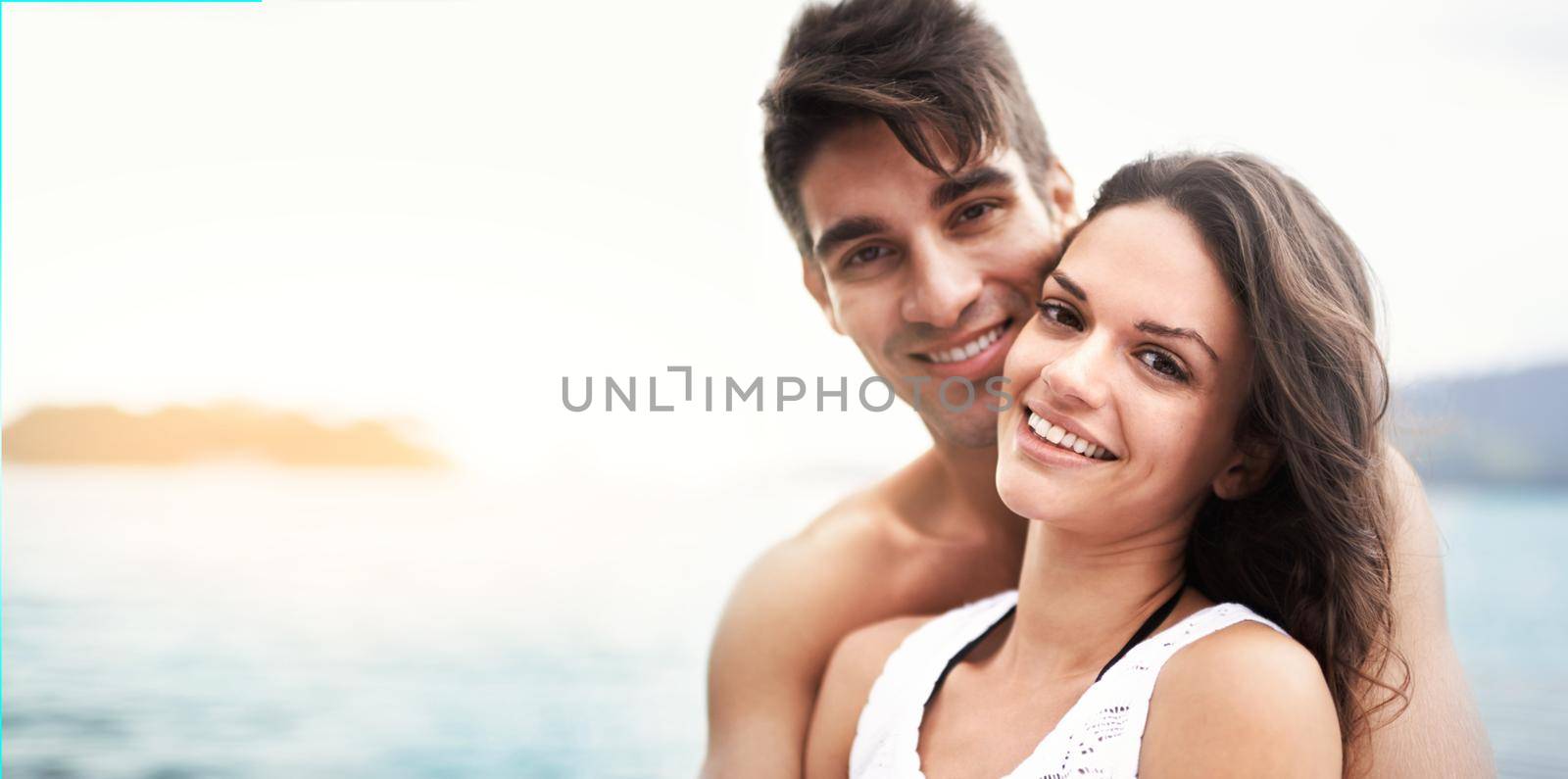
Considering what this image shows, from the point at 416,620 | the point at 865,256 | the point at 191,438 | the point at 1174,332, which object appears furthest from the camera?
the point at 191,438

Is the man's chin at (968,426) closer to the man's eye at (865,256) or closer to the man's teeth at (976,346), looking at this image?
the man's teeth at (976,346)

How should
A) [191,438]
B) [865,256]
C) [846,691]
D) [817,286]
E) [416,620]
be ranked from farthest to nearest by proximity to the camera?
1. [191,438]
2. [416,620]
3. [817,286]
4. [865,256]
5. [846,691]

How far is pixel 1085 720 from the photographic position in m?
1.53

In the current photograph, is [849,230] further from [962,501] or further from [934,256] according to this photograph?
[962,501]

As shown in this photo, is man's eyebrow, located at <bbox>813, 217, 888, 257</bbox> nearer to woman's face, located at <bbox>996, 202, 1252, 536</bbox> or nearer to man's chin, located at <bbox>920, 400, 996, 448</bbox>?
man's chin, located at <bbox>920, 400, 996, 448</bbox>

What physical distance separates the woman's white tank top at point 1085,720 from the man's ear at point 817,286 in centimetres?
90

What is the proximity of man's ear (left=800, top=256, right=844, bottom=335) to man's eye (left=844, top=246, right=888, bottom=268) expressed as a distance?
0.21m

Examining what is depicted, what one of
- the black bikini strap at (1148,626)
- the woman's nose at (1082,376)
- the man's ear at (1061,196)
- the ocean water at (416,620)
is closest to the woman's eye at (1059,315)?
the woman's nose at (1082,376)

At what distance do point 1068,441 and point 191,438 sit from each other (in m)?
17.8

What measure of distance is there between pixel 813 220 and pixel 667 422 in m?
12.7

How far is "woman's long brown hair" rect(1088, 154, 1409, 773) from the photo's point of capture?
1.53m

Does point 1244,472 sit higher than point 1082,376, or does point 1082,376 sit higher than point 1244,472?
point 1082,376

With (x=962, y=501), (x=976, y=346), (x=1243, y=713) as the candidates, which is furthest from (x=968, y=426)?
(x=1243, y=713)

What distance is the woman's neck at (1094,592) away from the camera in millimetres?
1697
